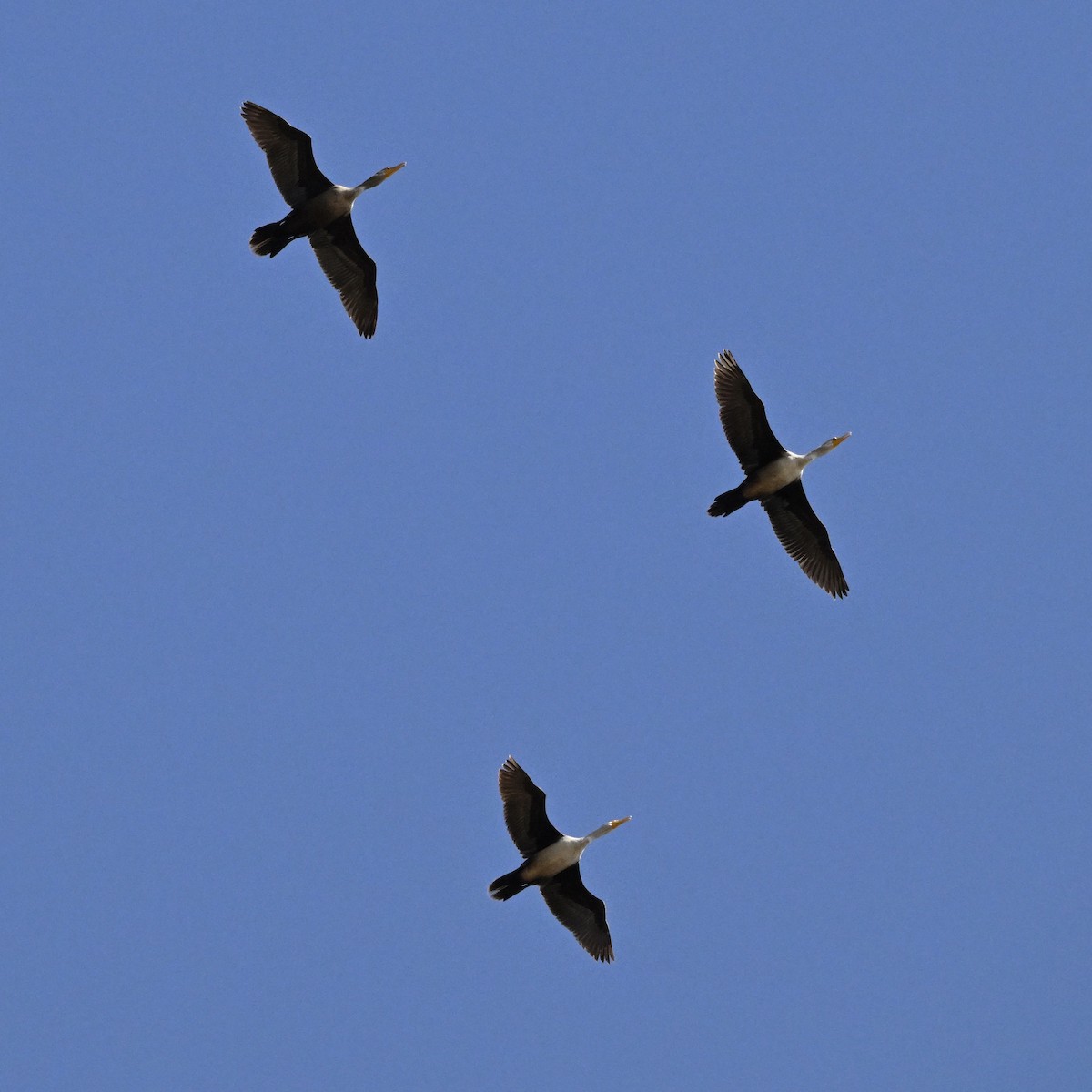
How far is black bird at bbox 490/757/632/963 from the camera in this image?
26000 millimetres

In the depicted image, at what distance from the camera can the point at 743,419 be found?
2816 cm

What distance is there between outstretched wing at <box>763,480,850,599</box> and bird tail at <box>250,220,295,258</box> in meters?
9.03

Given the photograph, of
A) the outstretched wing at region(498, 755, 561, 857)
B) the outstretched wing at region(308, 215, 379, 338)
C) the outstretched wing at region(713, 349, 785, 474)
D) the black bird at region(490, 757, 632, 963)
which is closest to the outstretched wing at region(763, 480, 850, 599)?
the outstretched wing at region(713, 349, 785, 474)

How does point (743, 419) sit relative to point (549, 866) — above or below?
above

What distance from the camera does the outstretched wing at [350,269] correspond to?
29.1 metres

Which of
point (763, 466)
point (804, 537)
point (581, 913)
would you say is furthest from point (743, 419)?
point (581, 913)

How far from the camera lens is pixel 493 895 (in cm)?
2616

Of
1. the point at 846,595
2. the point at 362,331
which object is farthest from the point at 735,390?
the point at 362,331

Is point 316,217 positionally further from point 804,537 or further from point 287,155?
point 804,537

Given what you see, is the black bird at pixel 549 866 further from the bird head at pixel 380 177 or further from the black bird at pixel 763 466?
the bird head at pixel 380 177

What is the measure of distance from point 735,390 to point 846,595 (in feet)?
14.7

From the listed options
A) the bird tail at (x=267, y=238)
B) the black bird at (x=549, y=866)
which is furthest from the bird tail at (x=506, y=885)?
the bird tail at (x=267, y=238)

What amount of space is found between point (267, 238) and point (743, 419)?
8.14 metres

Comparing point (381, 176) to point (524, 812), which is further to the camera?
point (381, 176)
